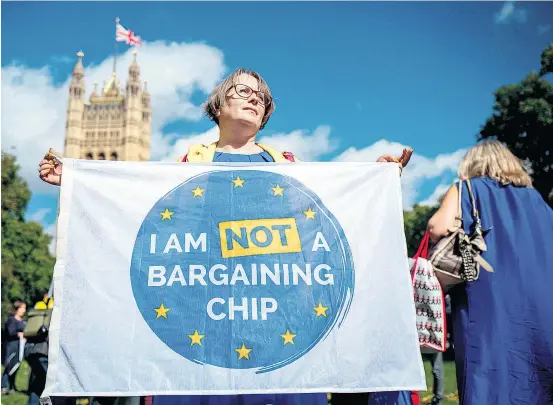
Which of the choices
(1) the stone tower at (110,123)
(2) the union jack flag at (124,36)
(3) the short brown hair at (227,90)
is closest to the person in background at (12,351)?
(3) the short brown hair at (227,90)

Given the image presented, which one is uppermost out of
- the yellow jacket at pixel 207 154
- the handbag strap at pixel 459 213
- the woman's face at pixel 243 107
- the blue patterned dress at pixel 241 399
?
the woman's face at pixel 243 107

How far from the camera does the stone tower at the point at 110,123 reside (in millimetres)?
92438

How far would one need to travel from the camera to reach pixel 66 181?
2.83 m

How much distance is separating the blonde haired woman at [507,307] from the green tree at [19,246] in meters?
35.9

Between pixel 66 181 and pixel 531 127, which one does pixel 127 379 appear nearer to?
pixel 66 181

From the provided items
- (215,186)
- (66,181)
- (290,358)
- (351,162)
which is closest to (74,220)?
(66,181)

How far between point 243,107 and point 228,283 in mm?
1077

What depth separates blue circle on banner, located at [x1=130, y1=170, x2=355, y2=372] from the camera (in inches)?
100.0

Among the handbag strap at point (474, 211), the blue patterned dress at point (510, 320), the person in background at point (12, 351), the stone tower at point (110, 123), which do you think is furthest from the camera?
the stone tower at point (110, 123)

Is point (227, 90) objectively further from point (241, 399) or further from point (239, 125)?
point (241, 399)

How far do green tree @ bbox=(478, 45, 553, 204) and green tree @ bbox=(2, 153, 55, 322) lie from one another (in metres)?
30.3

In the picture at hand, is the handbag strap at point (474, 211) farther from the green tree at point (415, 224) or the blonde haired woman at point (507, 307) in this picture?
the green tree at point (415, 224)

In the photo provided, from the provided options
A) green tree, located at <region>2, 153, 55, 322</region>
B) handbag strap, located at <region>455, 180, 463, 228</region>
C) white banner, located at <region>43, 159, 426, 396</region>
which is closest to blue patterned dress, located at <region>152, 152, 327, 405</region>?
white banner, located at <region>43, 159, 426, 396</region>

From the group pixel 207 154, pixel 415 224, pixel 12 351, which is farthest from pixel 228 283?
pixel 415 224
